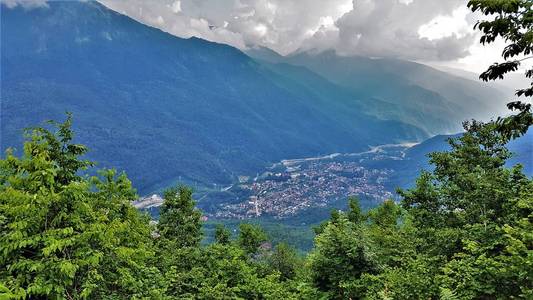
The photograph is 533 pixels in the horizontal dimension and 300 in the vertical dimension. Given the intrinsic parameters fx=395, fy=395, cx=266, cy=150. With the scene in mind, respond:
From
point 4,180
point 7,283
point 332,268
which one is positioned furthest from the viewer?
point 332,268

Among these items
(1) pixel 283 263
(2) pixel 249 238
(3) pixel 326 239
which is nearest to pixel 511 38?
(3) pixel 326 239

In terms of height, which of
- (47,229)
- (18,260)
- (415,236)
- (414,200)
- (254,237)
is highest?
(254,237)

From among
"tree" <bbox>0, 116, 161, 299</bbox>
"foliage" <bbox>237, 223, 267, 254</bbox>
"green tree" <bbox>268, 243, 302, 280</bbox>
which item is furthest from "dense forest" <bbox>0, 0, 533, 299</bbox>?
"foliage" <bbox>237, 223, 267, 254</bbox>

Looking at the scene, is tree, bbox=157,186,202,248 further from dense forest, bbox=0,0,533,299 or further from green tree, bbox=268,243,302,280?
dense forest, bbox=0,0,533,299

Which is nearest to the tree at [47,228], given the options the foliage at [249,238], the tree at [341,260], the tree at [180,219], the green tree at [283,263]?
the tree at [341,260]

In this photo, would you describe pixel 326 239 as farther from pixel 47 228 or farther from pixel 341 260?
pixel 47 228

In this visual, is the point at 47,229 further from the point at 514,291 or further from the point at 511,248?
the point at 514,291

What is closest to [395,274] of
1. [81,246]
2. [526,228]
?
[526,228]
